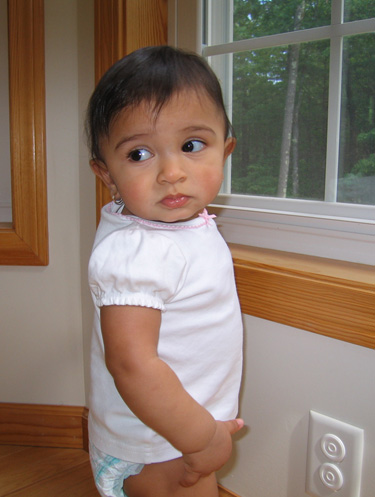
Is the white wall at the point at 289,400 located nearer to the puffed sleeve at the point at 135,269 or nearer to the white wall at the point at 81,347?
the white wall at the point at 81,347

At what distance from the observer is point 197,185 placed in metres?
0.75

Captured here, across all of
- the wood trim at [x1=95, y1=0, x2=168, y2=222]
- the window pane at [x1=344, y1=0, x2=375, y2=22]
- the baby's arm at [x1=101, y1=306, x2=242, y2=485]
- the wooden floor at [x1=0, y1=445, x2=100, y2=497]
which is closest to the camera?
the baby's arm at [x1=101, y1=306, x2=242, y2=485]

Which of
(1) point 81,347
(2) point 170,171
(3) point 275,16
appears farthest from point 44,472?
(3) point 275,16

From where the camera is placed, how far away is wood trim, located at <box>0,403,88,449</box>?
1.39 meters

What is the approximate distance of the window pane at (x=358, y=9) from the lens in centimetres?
94

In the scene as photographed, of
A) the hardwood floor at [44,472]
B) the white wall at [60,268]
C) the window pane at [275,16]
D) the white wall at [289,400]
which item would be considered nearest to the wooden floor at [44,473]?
the hardwood floor at [44,472]

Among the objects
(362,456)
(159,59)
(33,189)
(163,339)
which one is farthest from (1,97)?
(362,456)

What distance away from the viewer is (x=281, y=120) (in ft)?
3.64

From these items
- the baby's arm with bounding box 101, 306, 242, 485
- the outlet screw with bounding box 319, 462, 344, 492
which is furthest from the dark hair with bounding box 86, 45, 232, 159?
the outlet screw with bounding box 319, 462, 344, 492

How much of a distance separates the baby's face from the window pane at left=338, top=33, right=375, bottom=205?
35cm

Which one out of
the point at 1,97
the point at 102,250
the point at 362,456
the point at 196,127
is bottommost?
the point at 362,456

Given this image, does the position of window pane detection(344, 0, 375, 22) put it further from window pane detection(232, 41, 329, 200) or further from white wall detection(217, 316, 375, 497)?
white wall detection(217, 316, 375, 497)

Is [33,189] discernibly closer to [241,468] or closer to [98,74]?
[98,74]

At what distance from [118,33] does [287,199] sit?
0.52m
